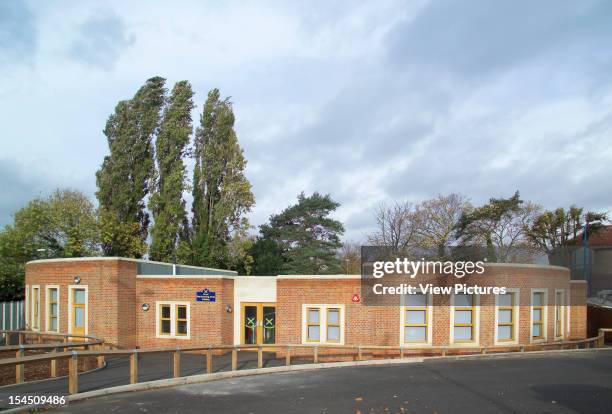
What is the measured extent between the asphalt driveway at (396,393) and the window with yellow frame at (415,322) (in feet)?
14.2

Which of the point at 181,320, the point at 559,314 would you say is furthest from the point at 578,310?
the point at 181,320

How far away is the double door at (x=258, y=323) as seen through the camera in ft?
74.4

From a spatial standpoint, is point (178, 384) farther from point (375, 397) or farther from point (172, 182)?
point (172, 182)

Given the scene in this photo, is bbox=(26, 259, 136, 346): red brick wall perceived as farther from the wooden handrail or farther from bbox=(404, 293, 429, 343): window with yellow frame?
bbox=(404, 293, 429, 343): window with yellow frame

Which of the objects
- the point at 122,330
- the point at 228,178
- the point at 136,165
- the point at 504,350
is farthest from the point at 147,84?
the point at 504,350

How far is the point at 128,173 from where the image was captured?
132 ft

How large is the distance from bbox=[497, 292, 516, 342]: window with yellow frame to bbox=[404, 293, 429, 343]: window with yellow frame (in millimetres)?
2729

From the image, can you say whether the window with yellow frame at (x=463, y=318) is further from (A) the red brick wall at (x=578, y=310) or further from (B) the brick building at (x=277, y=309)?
(A) the red brick wall at (x=578, y=310)

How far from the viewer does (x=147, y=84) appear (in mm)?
41906

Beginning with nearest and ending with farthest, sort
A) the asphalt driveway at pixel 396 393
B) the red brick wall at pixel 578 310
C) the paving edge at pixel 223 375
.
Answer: the asphalt driveway at pixel 396 393 → the paving edge at pixel 223 375 → the red brick wall at pixel 578 310

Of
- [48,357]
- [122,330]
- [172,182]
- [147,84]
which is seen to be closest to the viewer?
[48,357]

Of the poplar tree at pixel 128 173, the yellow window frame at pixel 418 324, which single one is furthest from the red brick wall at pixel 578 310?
the poplar tree at pixel 128 173

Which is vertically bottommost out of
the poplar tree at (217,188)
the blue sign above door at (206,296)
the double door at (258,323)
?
the double door at (258,323)

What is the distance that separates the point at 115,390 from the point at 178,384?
1754mm
